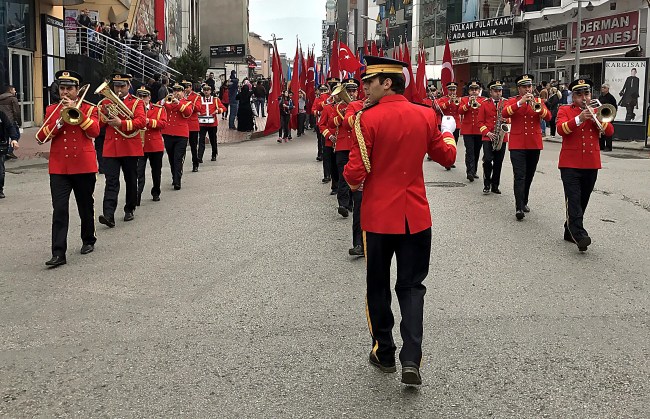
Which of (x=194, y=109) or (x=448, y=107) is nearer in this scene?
(x=194, y=109)

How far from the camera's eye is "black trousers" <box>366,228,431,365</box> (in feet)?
14.9

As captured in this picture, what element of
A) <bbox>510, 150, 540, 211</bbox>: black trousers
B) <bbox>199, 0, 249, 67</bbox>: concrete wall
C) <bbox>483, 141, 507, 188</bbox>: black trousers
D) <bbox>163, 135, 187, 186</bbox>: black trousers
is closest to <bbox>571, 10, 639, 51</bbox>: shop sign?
<bbox>483, 141, 507, 188</bbox>: black trousers

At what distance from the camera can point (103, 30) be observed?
31516mm

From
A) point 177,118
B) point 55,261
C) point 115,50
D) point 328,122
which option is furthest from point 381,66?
point 115,50

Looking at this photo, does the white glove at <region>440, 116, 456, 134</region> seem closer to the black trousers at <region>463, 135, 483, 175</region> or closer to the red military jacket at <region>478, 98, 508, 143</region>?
the red military jacket at <region>478, 98, 508, 143</region>

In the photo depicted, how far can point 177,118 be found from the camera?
13.8 m

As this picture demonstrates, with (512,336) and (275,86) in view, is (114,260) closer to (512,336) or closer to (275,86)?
(512,336)

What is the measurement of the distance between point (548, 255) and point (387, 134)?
14.2ft

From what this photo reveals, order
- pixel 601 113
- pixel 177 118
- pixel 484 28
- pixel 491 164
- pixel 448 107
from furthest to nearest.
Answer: pixel 484 28 < pixel 448 107 < pixel 177 118 < pixel 491 164 < pixel 601 113

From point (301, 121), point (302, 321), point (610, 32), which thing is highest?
point (610, 32)

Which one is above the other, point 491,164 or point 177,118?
point 177,118

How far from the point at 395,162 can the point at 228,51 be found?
78.2 m

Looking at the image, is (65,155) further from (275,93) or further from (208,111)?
(275,93)

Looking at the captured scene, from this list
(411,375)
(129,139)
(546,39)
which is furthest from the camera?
(546,39)
